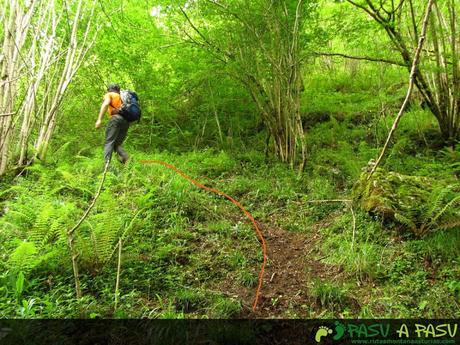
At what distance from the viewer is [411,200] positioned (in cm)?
358

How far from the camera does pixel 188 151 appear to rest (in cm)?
739

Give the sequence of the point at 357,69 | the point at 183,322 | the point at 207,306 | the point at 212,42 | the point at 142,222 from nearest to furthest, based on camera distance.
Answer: the point at 183,322 → the point at 207,306 → the point at 142,222 → the point at 212,42 → the point at 357,69

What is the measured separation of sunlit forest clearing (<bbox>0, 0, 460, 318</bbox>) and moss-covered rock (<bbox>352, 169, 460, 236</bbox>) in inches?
0.8

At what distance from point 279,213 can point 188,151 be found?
11.3ft

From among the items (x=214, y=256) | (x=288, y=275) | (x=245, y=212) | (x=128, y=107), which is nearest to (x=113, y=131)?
(x=128, y=107)

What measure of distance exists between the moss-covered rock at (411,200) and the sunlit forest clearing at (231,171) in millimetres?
20

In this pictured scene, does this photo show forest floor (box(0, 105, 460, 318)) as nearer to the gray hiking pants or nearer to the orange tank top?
the gray hiking pants

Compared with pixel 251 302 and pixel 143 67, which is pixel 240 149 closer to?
pixel 143 67

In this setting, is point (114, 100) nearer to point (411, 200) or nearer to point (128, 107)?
point (128, 107)

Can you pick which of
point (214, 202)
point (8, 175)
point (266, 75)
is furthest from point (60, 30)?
point (214, 202)

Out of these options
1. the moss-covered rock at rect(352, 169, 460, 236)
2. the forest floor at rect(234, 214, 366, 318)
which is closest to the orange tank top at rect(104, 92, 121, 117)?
the forest floor at rect(234, 214, 366, 318)

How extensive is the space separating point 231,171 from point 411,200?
3205mm

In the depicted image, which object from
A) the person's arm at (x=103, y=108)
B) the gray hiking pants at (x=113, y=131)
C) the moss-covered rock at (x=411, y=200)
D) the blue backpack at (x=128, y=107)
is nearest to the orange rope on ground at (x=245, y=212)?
the gray hiking pants at (x=113, y=131)

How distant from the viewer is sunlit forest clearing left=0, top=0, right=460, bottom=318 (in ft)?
8.85
